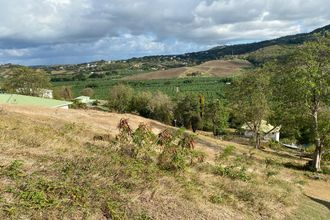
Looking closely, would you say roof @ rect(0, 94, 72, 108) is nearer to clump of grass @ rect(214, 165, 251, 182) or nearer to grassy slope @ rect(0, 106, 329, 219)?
grassy slope @ rect(0, 106, 329, 219)

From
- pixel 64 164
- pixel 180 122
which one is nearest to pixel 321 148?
pixel 64 164

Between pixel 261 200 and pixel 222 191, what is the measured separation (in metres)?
1.05

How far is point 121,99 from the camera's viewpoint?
80.6 meters

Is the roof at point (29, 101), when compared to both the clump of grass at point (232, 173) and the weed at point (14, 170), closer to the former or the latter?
the clump of grass at point (232, 173)

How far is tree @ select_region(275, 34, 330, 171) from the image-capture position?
27547 mm

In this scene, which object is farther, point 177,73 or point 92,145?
point 177,73

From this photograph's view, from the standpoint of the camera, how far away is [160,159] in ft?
38.4

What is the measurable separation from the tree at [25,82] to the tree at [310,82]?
49720 millimetres

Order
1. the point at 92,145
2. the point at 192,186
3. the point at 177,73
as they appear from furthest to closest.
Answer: the point at 177,73 → the point at 92,145 → the point at 192,186

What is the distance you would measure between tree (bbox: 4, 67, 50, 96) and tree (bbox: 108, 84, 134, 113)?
14571 mm

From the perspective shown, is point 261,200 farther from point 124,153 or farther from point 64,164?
point 64,164

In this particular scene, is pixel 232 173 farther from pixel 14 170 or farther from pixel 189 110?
pixel 189 110

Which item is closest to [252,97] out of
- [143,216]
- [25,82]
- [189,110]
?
[189,110]

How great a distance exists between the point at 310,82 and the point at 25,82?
177ft
